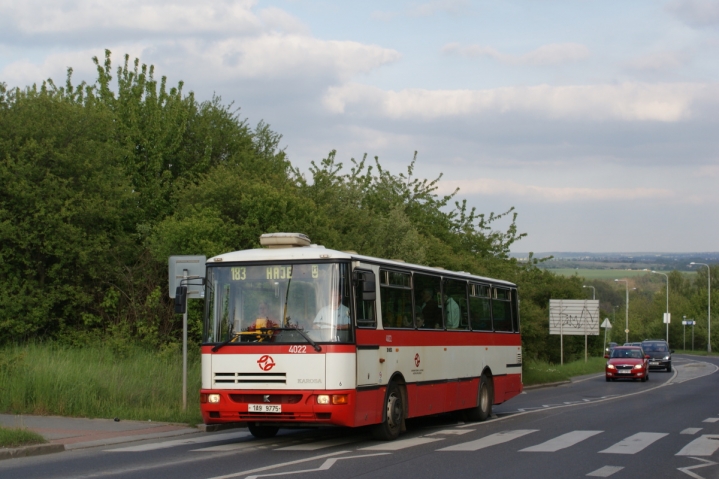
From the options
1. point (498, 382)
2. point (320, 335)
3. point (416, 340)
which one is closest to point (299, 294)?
point (320, 335)

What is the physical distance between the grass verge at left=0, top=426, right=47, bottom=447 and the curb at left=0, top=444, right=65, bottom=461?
0.63 feet

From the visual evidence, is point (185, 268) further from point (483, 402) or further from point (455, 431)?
point (483, 402)

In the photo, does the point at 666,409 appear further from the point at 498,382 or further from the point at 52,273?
the point at 52,273

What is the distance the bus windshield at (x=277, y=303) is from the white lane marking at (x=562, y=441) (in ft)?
10.8

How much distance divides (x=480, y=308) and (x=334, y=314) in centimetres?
704

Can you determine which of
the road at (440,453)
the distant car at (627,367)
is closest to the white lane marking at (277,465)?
the road at (440,453)

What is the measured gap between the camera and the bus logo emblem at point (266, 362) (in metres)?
14.1

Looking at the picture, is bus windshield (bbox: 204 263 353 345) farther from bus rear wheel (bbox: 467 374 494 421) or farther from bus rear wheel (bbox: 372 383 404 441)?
bus rear wheel (bbox: 467 374 494 421)

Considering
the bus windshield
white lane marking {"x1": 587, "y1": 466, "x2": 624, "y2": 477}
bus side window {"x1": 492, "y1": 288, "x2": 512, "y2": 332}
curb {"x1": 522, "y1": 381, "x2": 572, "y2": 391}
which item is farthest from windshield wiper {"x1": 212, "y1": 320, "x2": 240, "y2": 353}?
curb {"x1": 522, "y1": 381, "x2": 572, "y2": 391}

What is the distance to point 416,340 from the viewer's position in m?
16.5

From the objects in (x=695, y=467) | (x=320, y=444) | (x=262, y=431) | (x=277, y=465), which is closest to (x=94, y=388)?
(x=262, y=431)

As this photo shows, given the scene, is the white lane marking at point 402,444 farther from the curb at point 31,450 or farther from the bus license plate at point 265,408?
A: the curb at point 31,450

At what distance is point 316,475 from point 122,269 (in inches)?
825

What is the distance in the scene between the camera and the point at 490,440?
15.7 m
